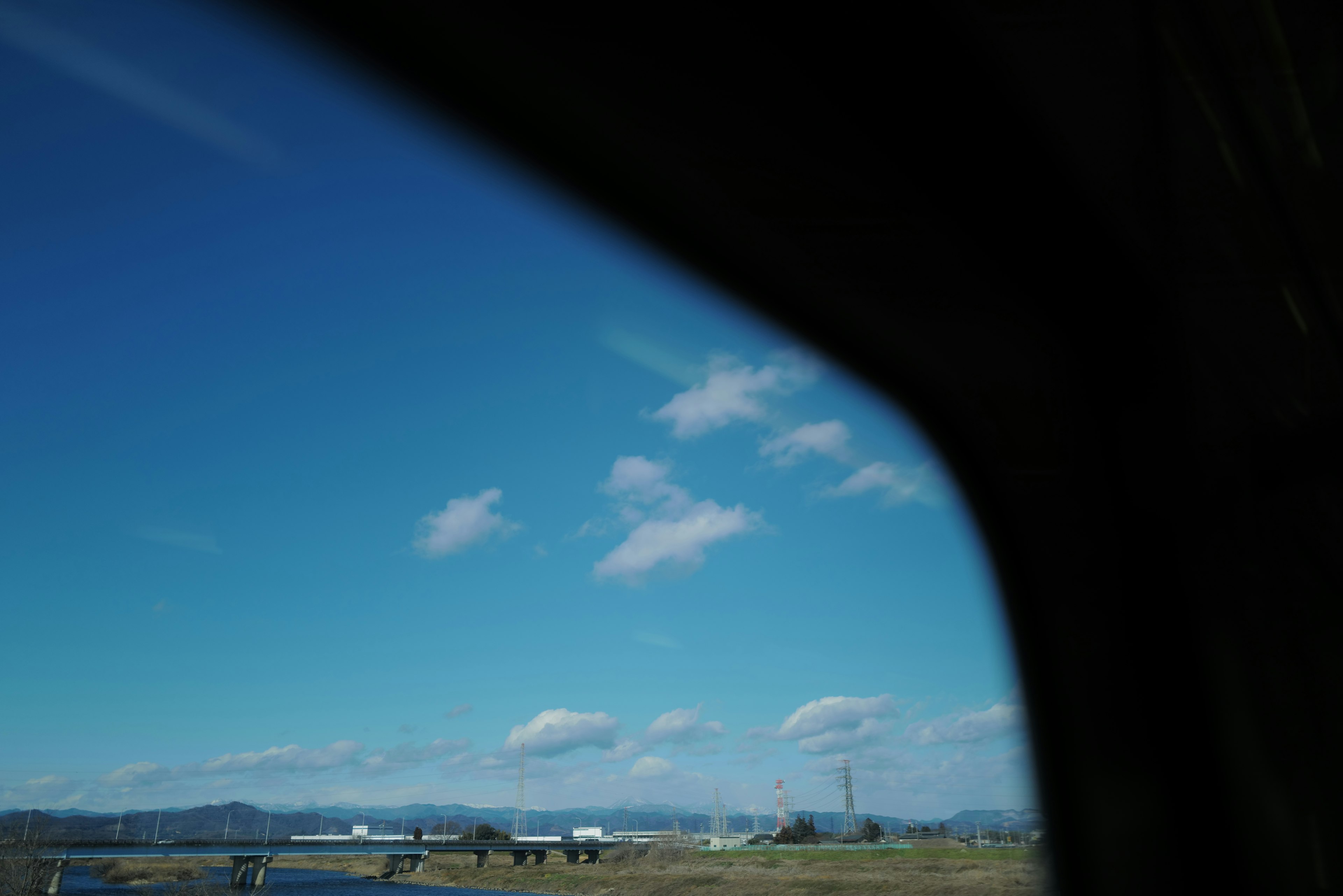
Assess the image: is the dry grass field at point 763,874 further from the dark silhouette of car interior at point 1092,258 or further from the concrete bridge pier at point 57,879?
the concrete bridge pier at point 57,879

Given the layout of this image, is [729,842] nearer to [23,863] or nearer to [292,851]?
[292,851]

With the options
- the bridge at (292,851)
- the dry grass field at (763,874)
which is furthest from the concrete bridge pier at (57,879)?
the dry grass field at (763,874)

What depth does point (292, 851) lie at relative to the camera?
155ft

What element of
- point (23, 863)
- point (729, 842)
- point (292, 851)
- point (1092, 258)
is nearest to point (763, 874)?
point (23, 863)

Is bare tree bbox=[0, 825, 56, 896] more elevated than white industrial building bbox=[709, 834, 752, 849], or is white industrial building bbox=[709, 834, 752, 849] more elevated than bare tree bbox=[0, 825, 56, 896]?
bare tree bbox=[0, 825, 56, 896]

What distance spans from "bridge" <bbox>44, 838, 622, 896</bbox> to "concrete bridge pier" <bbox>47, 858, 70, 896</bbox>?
0.18ft

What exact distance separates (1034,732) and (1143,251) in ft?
5.17

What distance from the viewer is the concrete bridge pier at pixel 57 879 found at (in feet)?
93.4

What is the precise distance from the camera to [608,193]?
241 cm

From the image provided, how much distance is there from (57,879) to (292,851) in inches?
715

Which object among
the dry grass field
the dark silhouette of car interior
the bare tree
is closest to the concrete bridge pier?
the bare tree

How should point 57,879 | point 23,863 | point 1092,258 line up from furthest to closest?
1. point 57,879
2. point 23,863
3. point 1092,258

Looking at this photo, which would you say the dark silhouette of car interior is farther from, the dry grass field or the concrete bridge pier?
the concrete bridge pier

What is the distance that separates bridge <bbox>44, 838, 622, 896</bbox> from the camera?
117 feet
